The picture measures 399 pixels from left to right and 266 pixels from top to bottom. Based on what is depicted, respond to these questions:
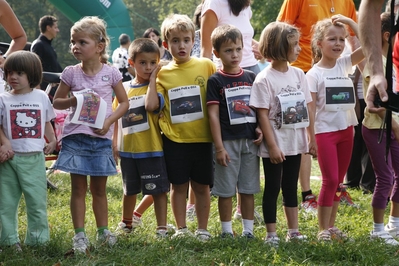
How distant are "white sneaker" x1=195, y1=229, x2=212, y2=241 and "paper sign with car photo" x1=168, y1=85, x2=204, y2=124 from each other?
2.91 ft

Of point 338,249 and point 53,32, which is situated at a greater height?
point 53,32

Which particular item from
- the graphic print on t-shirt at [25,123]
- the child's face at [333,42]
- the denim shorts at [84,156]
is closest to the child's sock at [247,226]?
the denim shorts at [84,156]

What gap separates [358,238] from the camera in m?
5.62

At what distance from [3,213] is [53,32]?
743 centimetres

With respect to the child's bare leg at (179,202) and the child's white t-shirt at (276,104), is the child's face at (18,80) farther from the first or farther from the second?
the child's white t-shirt at (276,104)

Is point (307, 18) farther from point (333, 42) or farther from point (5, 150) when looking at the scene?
point (5, 150)

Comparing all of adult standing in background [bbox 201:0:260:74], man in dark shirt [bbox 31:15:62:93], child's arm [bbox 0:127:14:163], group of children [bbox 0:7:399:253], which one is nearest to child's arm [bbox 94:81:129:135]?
group of children [bbox 0:7:399:253]

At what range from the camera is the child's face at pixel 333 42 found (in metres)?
5.73

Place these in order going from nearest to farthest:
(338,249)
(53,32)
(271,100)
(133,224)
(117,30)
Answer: (338,249) < (271,100) < (133,224) < (53,32) < (117,30)

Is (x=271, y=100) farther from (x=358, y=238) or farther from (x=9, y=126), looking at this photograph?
(x=9, y=126)

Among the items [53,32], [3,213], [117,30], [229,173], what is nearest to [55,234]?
[3,213]

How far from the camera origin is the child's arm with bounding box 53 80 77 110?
206 inches

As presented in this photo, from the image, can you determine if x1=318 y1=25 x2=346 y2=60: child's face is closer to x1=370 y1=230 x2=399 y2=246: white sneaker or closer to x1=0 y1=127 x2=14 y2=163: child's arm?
x1=370 y1=230 x2=399 y2=246: white sneaker

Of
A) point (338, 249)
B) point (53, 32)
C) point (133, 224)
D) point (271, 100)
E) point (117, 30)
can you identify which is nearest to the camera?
point (338, 249)
